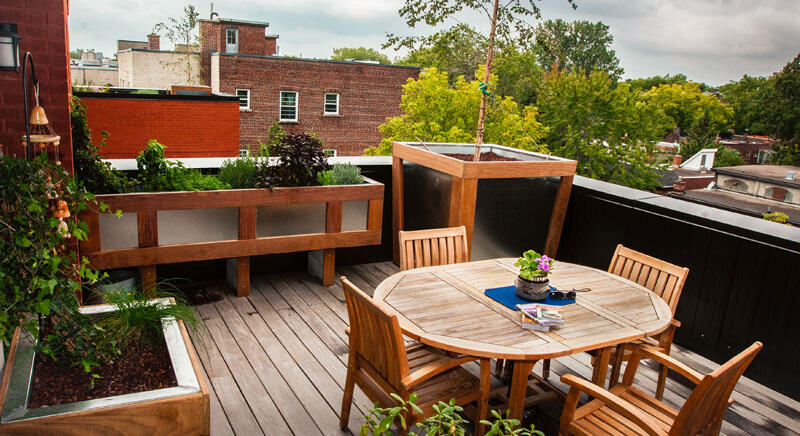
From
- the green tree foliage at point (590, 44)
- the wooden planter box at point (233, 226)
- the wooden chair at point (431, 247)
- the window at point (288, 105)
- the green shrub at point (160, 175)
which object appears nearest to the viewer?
the wooden chair at point (431, 247)

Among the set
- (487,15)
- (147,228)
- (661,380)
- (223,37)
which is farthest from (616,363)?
(223,37)

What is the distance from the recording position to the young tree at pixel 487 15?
15.4ft

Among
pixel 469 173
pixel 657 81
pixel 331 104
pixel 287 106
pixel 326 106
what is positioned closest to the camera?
pixel 469 173

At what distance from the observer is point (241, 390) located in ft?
10.1

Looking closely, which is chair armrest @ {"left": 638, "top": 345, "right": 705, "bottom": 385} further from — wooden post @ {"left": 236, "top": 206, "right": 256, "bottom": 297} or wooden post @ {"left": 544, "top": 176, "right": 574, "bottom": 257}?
wooden post @ {"left": 236, "top": 206, "right": 256, "bottom": 297}

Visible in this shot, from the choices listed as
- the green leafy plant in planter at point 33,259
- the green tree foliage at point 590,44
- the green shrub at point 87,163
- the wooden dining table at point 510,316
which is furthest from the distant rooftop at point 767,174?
the green leafy plant in planter at point 33,259

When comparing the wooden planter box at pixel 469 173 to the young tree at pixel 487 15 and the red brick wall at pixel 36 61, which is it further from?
the red brick wall at pixel 36 61

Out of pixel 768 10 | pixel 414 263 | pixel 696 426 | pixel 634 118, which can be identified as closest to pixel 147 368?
pixel 414 263

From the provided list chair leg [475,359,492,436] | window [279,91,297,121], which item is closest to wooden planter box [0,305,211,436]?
chair leg [475,359,492,436]

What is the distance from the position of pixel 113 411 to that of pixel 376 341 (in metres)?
1.00

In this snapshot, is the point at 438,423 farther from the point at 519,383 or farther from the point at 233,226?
the point at 233,226

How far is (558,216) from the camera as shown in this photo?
4754 mm

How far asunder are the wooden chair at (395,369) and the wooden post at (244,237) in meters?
1.86

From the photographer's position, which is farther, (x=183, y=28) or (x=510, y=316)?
(x=183, y=28)
